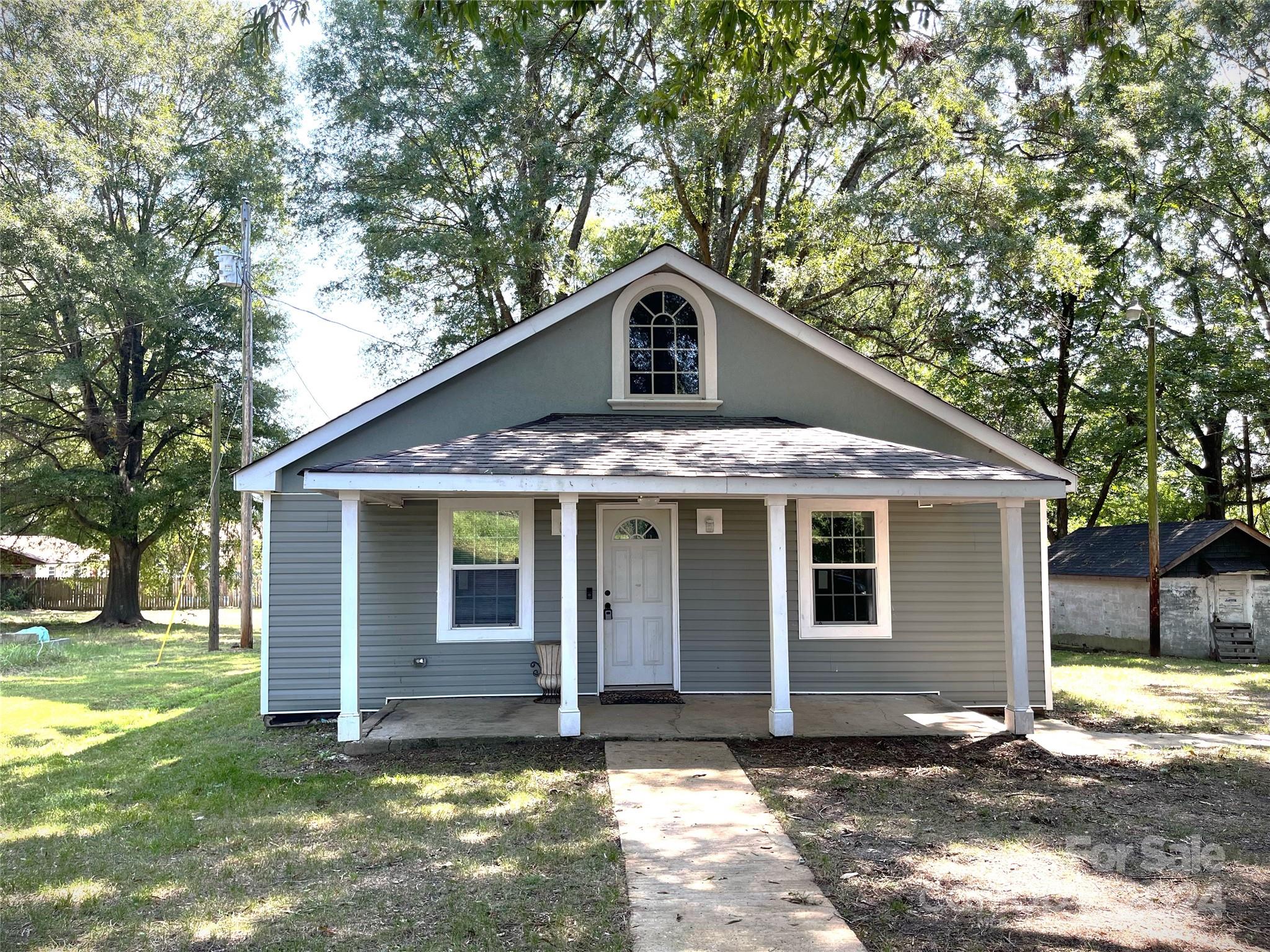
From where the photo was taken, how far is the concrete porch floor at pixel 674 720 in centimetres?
828

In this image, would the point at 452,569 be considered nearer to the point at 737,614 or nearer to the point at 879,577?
the point at 737,614

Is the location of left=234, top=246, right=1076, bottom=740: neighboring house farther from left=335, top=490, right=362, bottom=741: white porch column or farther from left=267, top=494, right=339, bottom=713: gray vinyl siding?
left=335, top=490, right=362, bottom=741: white porch column

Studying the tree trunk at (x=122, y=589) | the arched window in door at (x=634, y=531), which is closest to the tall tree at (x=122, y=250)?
the tree trunk at (x=122, y=589)

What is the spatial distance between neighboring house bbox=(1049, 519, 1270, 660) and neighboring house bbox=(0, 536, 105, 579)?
32019 millimetres

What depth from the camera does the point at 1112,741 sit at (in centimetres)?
876

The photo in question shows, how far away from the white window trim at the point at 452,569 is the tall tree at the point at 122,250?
1828cm

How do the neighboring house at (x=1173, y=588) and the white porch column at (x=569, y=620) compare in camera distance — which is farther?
the neighboring house at (x=1173, y=588)

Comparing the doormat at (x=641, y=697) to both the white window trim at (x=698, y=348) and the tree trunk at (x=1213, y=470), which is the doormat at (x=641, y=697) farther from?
the tree trunk at (x=1213, y=470)

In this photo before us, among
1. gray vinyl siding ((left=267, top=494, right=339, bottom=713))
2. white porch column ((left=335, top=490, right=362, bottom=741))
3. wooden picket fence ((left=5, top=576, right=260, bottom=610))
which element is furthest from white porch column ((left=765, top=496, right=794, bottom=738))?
wooden picket fence ((left=5, top=576, right=260, bottom=610))

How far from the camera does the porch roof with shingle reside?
8062 millimetres

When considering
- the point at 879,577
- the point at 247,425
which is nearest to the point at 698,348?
the point at 879,577

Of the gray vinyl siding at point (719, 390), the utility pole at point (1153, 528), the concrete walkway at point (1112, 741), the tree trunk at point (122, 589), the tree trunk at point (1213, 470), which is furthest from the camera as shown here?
the tree trunk at point (122, 589)

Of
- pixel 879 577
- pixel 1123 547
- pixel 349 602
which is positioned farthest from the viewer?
pixel 1123 547

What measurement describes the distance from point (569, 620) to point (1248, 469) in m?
26.6
